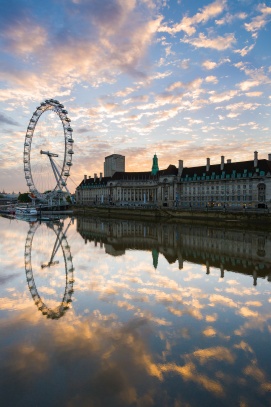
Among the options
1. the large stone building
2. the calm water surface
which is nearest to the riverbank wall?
the large stone building

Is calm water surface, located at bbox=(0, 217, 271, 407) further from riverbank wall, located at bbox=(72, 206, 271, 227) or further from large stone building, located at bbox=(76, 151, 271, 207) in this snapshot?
large stone building, located at bbox=(76, 151, 271, 207)

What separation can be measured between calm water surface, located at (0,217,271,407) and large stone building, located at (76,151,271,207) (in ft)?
171

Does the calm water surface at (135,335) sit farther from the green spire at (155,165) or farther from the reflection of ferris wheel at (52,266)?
the green spire at (155,165)

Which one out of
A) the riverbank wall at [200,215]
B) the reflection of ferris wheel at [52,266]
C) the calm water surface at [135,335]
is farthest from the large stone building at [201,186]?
the calm water surface at [135,335]

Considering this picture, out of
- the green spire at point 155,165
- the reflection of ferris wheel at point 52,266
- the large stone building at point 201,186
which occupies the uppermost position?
the green spire at point 155,165

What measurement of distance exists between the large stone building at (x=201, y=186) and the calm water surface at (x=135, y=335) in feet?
171

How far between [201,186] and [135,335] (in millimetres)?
71965

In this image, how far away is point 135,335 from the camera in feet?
28.0

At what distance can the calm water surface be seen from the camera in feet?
19.6

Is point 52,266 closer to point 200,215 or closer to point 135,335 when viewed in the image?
point 135,335

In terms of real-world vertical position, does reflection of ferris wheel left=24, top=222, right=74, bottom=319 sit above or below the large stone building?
below

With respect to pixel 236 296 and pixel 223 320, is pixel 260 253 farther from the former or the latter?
pixel 223 320

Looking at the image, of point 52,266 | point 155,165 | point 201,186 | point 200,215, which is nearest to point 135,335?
point 52,266

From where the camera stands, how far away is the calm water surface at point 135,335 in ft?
19.6
